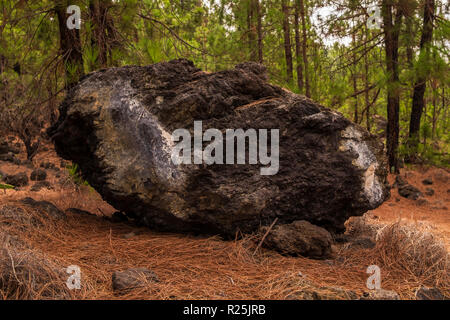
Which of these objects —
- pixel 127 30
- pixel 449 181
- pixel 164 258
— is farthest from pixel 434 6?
pixel 164 258

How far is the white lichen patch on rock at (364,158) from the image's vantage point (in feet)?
11.4

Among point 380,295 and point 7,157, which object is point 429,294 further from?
point 7,157

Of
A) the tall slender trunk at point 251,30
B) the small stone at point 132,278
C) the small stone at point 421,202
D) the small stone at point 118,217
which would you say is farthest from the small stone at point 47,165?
the small stone at point 421,202

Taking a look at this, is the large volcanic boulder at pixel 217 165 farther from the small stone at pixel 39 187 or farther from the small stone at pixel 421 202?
the small stone at pixel 421 202

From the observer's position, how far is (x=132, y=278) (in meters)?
2.39

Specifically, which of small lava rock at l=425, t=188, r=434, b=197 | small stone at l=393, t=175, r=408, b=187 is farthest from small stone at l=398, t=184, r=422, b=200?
small lava rock at l=425, t=188, r=434, b=197

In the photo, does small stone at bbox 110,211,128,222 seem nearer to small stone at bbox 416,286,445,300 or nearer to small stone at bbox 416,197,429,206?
small stone at bbox 416,286,445,300

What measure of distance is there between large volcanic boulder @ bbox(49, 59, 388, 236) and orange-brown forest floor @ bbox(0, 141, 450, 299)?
31 cm

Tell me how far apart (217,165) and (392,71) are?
477 centimetres

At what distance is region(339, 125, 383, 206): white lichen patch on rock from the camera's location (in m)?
3.47

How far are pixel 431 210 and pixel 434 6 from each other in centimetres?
352

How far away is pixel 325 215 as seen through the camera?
361 centimetres

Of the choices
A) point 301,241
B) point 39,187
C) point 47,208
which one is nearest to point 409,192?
point 301,241

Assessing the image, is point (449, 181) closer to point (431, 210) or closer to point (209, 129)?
point (431, 210)
